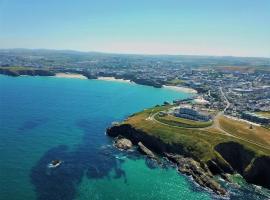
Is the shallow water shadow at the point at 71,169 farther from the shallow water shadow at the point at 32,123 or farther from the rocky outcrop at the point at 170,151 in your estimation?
the shallow water shadow at the point at 32,123

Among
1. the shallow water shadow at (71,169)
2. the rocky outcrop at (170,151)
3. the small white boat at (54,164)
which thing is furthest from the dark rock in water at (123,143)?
the small white boat at (54,164)

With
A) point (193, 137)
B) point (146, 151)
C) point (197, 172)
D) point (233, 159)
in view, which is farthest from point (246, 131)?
point (146, 151)

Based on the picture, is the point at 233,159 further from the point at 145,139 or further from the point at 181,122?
the point at 181,122

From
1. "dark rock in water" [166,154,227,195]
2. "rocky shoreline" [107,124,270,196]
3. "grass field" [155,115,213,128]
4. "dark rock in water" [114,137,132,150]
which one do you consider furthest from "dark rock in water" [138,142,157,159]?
"grass field" [155,115,213,128]

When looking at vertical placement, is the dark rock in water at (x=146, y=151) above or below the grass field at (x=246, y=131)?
below

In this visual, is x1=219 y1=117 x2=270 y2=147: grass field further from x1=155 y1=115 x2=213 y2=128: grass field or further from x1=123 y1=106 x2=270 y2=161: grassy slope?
x1=155 y1=115 x2=213 y2=128: grass field
